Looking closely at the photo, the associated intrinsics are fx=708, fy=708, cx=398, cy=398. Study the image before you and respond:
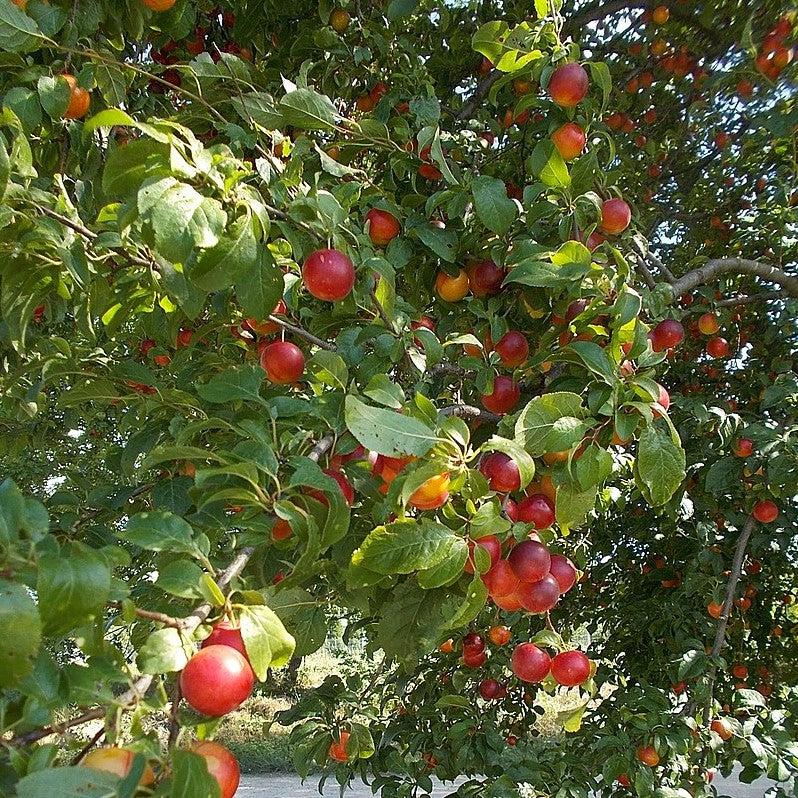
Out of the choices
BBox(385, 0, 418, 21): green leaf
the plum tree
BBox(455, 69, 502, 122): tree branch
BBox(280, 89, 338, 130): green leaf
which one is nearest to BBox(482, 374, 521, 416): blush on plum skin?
the plum tree

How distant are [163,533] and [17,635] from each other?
0.84ft

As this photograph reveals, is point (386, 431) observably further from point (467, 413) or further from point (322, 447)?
point (467, 413)

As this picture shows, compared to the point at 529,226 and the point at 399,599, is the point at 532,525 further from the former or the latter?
the point at 529,226

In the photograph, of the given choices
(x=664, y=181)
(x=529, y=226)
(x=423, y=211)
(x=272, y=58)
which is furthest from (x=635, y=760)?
(x=664, y=181)

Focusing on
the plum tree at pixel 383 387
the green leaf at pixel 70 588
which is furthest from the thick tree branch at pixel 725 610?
the green leaf at pixel 70 588

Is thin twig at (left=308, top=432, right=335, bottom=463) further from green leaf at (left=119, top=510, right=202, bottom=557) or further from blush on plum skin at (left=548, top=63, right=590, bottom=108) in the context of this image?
blush on plum skin at (left=548, top=63, right=590, bottom=108)

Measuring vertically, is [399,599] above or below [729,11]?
below

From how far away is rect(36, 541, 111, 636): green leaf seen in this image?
2.06 feet

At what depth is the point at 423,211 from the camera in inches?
65.3

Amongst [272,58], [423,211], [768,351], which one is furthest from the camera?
[768,351]

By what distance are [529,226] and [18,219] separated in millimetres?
953

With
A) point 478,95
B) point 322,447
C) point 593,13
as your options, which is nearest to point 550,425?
point 322,447

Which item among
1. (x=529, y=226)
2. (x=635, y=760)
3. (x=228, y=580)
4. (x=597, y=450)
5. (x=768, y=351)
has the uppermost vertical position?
(x=768, y=351)

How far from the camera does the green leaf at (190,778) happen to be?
0.62 m
